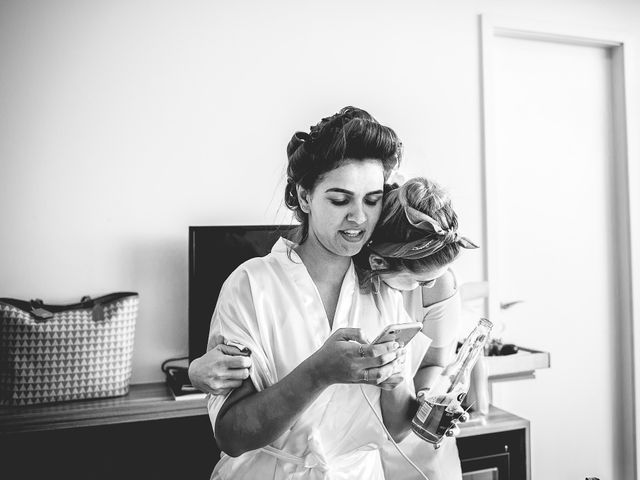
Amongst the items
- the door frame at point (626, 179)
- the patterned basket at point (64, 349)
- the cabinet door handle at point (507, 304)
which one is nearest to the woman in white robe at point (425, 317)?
the patterned basket at point (64, 349)

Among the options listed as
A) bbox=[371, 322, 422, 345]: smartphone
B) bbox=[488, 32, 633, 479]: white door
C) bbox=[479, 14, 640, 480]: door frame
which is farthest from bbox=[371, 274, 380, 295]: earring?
bbox=[479, 14, 640, 480]: door frame

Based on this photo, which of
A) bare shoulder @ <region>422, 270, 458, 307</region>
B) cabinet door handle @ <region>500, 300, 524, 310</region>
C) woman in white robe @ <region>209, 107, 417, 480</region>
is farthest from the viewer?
cabinet door handle @ <region>500, 300, 524, 310</region>

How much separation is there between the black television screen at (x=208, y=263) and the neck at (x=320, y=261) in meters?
0.72

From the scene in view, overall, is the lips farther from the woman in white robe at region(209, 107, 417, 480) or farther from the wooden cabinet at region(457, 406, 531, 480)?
the wooden cabinet at region(457, 406, 531, 480)

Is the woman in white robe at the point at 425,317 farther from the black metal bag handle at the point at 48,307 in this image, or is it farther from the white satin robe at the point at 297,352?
the black metal bag handle at the point at 48,307

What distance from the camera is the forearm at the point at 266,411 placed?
954 millimetres

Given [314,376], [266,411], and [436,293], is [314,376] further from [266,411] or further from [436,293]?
[436,293]

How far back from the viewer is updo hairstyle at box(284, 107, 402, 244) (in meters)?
1.09

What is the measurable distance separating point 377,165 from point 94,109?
4.37 feet

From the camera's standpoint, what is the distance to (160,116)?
81.3 inches

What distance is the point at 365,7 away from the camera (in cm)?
234

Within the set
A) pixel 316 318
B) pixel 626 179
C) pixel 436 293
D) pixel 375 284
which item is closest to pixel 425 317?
pixel 436 293

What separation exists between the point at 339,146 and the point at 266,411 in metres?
0.53

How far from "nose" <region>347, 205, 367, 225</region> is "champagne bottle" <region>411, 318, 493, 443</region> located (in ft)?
1.08
